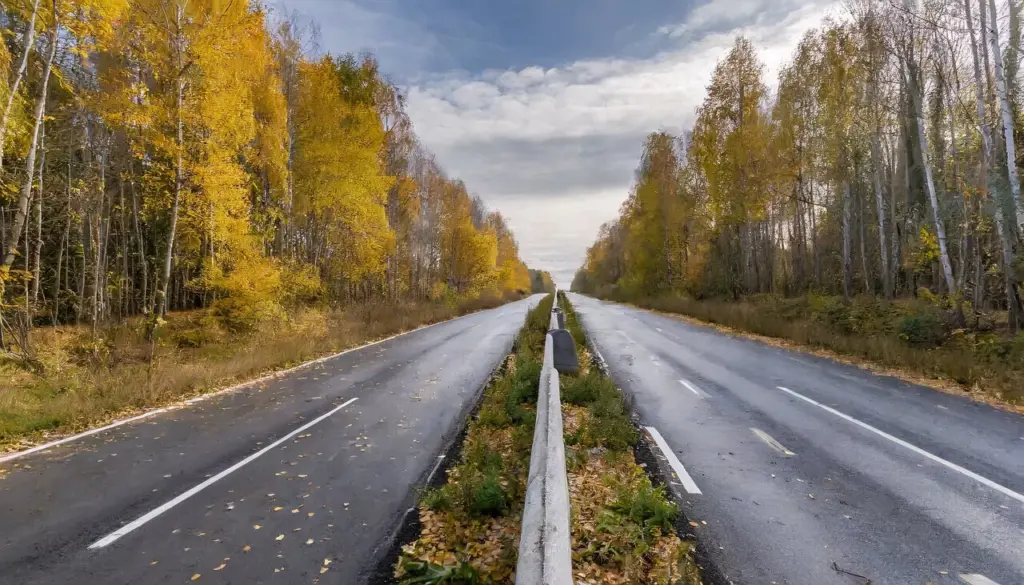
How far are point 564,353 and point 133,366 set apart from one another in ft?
31.3

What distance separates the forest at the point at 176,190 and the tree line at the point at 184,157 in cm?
7

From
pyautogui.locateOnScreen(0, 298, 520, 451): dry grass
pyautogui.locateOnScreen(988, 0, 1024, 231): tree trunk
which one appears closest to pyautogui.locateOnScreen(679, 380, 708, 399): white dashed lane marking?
pyautogui.locateOnScreen(988, 0, 1024, 231): tree trunk

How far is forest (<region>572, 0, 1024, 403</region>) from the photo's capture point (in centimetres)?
1335

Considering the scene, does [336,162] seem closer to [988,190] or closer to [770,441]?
[770,441]

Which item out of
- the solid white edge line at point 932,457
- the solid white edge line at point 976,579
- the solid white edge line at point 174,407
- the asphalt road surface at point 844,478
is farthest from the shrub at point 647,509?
the solid white edge line at point 174,407

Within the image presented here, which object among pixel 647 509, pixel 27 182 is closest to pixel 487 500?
pixel 647 509

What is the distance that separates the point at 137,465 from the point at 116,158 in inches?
758

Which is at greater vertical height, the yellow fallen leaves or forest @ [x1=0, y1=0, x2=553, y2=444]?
forest @ [x1=0, y1=0, x2=553, y2=444]

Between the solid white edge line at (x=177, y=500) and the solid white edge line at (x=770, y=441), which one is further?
the solid white edge line at (x=770, y=441)

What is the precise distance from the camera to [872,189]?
102ft

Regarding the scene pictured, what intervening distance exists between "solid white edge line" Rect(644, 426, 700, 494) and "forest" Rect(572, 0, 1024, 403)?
7.90 meters

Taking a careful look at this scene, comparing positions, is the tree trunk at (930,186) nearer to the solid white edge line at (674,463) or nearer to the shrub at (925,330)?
the shrub at (925,330)

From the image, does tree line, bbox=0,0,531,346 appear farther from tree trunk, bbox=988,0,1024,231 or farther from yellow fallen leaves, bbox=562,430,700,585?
tree trunk, bbox=988,0,1024,231

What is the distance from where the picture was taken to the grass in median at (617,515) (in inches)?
136
